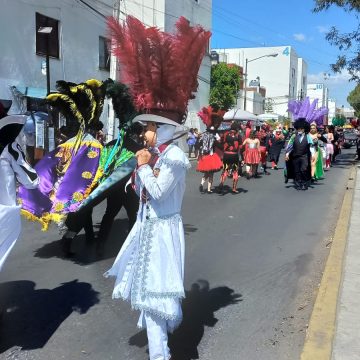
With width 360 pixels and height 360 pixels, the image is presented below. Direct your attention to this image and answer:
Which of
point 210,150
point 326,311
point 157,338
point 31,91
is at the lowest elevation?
point 326,311

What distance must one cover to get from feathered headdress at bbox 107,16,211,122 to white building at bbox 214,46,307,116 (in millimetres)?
73210

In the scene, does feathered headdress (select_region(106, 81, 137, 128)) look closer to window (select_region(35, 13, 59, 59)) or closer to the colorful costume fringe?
the colorful costume fringe

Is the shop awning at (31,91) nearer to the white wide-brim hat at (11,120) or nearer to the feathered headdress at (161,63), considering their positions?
the white wide-brim hat at (11,120)

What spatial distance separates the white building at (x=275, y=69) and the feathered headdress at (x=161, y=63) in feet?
240

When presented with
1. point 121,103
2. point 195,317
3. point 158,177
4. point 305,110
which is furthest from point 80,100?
point 305,110

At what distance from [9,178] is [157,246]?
4.39 ft

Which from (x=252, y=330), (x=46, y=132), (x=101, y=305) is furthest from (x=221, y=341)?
(x=46, y=132)

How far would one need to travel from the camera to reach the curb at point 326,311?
3652 millimetres

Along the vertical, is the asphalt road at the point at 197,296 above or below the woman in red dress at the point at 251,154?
below

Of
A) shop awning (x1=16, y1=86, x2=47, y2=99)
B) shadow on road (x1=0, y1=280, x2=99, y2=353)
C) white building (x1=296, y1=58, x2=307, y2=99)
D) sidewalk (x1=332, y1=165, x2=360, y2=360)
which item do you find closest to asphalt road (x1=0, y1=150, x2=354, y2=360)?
shadow on road (x1=0, y1=280, x2=99, y2=353)

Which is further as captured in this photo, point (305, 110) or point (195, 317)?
point (305, 110)

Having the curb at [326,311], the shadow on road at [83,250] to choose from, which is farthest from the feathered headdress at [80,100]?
the curb at [326,311]

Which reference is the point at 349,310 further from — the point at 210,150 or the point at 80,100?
the point at 210,150

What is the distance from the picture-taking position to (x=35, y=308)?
14.8 feet
